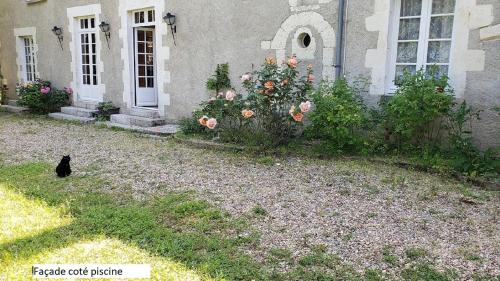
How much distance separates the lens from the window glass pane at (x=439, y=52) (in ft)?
17.4

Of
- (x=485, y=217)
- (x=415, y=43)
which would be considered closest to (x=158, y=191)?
(x=485, y=217)

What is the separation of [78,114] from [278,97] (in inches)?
248

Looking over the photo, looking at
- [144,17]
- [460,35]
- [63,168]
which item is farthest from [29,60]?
[460,35]

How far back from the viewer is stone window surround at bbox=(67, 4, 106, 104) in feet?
32.1

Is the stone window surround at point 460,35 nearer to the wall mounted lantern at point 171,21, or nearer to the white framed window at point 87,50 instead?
the wall mounted lantern at point 171,21

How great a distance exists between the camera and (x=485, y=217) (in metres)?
3.61

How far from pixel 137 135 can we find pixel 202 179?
3.51m

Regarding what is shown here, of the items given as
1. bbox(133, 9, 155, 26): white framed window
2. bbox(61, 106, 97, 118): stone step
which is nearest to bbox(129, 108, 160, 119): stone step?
bbox(61, 106, 97, 118): stone step

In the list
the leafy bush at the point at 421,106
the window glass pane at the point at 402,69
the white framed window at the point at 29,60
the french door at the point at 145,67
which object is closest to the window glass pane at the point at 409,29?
the window glass pane at the point at 402,69

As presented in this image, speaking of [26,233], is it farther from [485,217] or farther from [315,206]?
[485,217]

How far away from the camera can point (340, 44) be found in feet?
19.5

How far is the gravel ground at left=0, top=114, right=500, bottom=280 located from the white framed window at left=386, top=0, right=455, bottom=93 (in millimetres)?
1508

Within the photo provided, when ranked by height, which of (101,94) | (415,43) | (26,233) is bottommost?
(26,233)

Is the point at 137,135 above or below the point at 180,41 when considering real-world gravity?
below
